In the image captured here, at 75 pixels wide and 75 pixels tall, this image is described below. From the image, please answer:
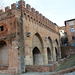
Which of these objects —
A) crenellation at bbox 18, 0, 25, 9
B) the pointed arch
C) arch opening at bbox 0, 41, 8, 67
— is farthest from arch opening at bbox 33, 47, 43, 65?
crenellation at bbox 18, 0, 25, 9

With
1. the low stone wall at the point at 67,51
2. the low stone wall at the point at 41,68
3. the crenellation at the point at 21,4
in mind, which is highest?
the crenellation at the point at 21,4

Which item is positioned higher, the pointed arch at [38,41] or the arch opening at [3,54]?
the pointed arch at [38,41]

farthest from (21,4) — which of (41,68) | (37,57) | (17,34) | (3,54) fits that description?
(37,57)

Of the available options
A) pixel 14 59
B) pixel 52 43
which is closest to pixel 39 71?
pixel 14 59

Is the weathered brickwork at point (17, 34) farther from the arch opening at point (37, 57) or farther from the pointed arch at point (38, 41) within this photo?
the arch opening at point (37, 57)

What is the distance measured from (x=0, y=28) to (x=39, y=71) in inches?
270

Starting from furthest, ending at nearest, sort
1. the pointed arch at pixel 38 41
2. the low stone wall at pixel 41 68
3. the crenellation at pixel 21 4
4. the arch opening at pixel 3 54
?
the pointed arch at pixel 38 41 < the arch opening at pixel 3 54 < the crenellation at pixel 21 4 < the low stone wall at pixel 41 68

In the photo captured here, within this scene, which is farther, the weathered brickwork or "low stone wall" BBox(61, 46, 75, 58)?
"low stone wall" BBox(61, 46, 75, 58)

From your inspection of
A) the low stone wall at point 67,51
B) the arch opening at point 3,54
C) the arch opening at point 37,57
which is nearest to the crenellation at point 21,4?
the arch opening at point 3,54

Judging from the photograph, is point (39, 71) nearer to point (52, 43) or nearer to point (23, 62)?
point (23, 62)

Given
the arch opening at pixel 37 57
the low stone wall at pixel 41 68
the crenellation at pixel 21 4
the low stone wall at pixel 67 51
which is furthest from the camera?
the low stone wall at pixel 67 51

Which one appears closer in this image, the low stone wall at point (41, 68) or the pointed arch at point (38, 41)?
the low stone wall at point (41, 68)

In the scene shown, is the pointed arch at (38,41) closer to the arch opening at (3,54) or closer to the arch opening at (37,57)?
the arch opening at (37,57)

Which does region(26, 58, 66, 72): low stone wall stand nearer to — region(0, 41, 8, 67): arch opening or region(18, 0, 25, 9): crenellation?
region(0, 41, 8, 67): arch opening
